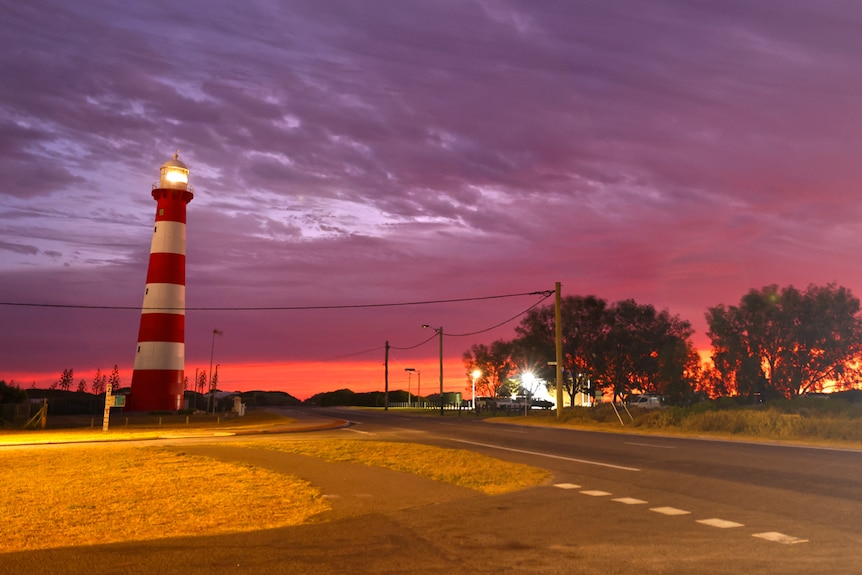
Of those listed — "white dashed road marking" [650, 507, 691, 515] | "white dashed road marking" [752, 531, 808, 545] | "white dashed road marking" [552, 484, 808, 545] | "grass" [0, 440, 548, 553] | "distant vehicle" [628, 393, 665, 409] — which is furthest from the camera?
"distant vehicle" [628, 393, 665, 409]

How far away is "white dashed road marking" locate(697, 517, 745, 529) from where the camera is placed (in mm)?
8633

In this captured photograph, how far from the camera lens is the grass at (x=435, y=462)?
13203mm

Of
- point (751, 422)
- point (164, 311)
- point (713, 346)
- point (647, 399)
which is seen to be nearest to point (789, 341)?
point (713, 346)

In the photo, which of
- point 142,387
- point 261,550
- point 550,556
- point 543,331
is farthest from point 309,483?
point 543,331

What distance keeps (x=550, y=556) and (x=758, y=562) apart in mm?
2033

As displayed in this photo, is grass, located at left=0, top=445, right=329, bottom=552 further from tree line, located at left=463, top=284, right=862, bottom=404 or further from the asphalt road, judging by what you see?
tree line, located at left=463, top=284, right=862, bottom=404

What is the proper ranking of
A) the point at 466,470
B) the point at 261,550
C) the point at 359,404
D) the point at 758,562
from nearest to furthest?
the point at 758,562 < the point at 261,550 < the point at 466,470 < the point at 359,404

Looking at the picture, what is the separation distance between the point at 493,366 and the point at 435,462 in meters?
76.2

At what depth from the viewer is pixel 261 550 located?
745cm

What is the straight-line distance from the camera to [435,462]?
663 inches

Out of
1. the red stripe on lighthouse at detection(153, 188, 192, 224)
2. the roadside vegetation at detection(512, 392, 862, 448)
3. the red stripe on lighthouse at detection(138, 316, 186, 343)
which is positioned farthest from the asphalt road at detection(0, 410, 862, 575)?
the red stripe on lighthouse at detection(153, 188, 192, 224)

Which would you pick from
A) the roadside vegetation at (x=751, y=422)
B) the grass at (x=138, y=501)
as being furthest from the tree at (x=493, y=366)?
the grass at (x=138, y=501)

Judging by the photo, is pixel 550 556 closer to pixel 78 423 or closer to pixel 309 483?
pixel 309 483

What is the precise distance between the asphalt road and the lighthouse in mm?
32590
